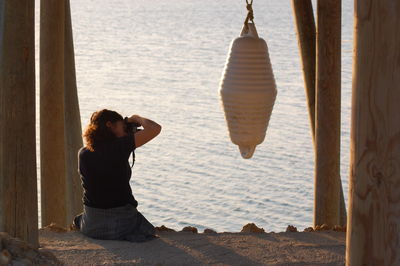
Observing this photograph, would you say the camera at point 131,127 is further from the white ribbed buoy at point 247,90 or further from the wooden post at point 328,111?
the wooden post at point 328,111

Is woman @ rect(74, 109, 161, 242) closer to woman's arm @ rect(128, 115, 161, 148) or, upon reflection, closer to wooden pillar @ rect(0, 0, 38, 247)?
woman's arm @ rect(128, 115, 161, 148)

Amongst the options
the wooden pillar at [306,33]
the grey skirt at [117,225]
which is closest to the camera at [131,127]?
the grey skirt at [117,225]

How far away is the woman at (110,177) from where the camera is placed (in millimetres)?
5039

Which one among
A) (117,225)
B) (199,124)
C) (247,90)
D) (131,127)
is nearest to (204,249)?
(117,225)

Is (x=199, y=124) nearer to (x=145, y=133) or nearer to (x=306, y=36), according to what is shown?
(x=306, y=36)

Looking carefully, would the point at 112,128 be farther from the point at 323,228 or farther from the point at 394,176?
the point at 394,176

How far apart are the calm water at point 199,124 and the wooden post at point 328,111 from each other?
4.08 meters

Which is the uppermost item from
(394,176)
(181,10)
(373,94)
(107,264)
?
(181,10)

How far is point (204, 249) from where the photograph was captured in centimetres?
491

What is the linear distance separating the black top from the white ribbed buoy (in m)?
0.85

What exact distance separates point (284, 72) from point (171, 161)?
4840 mm

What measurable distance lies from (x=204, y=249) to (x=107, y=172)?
69 cm

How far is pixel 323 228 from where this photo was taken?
5.44m

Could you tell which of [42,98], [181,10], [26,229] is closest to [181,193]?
[42,98]
